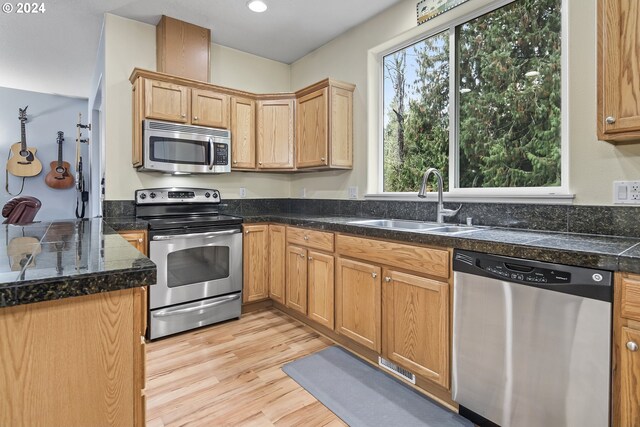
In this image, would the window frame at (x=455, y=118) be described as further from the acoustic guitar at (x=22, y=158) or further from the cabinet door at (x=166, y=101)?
the acoustic guitar at (x=22, y=158)

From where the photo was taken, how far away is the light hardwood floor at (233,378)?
5.74 feet

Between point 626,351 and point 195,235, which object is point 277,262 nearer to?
point 195,235

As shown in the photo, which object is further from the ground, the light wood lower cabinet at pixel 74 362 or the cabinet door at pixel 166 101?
the cabinet door at pixel 166 101

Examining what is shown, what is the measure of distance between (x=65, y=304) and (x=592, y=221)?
7.29 feet

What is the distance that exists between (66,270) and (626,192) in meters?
2.28

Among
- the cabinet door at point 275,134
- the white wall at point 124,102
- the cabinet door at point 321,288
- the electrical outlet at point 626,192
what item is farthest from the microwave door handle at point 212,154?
the electrical outlet at point 626,192

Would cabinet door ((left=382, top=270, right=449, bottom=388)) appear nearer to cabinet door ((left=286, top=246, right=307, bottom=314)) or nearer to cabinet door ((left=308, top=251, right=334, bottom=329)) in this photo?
cabinet door ((left=308, top=251, right=334, bottom=329))

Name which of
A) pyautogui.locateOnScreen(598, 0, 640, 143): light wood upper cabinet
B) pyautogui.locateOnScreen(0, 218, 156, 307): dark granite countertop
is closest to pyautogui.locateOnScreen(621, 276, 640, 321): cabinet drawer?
pyautogui.locateOnScreen(598, 0, 640, 143): light wood upper cabinet

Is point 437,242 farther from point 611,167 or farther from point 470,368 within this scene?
point 611,167

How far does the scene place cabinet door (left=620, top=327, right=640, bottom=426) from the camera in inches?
45.5

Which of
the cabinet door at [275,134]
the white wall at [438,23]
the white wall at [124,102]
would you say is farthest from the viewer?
the cabinet door at [275,134]

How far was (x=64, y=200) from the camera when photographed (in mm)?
5617

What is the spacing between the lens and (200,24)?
10.4 ft

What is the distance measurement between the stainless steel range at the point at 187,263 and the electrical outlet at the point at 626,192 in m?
2.58
